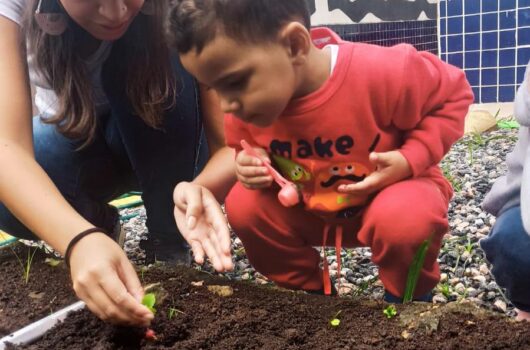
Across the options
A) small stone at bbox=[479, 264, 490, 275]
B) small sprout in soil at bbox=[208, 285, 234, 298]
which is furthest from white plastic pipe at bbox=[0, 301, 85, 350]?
small stone at bbox=[479, 264, 490, 275]

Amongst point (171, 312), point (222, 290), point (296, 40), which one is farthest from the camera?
point (222, 290)

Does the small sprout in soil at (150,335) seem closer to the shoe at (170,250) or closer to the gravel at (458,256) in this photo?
the gravel at (458,256)

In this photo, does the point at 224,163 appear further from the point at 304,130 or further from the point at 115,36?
the point at 115,36

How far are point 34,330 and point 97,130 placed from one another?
856 millimetres

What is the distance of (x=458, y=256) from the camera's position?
1962 millimetres

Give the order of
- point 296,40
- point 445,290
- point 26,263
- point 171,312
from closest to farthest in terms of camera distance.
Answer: point 296,40 < point 171,312 < point 445,290 < point 26,263

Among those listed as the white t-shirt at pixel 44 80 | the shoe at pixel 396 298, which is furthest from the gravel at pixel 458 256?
the white t-shirt at pixel 44 80

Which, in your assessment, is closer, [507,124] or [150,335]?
[150,335]

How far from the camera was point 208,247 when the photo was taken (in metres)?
1.26

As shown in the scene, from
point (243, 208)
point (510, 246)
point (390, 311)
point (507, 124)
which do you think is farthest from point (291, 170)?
point (507, 124)

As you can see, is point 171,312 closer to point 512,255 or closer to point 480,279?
point 512,255

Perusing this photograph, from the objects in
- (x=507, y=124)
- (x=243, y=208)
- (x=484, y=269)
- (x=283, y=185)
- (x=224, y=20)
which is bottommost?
(x=507, y=124)

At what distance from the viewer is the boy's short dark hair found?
3.71 feet

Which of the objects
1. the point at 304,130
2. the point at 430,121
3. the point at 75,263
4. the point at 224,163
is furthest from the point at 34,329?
the point at 430,121
